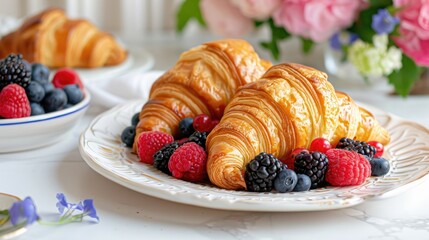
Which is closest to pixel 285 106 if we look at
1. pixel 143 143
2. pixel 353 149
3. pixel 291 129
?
pixel 291 129

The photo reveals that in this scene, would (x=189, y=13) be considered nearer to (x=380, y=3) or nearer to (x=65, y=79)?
(x=380, y=3)

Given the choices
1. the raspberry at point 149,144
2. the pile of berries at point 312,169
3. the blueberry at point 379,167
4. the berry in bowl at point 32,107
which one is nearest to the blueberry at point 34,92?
the berry in bowl at point 32,107

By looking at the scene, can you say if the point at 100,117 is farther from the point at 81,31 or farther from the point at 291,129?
the point at 81,31

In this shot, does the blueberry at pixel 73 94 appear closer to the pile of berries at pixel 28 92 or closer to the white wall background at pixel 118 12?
the pile of berries at pixel 28 92

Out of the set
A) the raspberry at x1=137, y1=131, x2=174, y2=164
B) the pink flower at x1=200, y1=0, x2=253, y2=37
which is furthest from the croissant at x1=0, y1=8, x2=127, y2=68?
the raspberry at x1=137, y1=131, x2=174, y2=164

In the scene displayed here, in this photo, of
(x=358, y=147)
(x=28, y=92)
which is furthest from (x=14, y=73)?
(x=358, y=147)

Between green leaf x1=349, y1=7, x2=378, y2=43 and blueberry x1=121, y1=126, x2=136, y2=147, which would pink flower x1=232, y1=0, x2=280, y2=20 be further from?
blueberry x1=121, y1=126, x2=136, y2=147

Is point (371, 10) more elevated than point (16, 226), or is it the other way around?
point (371, 10)
